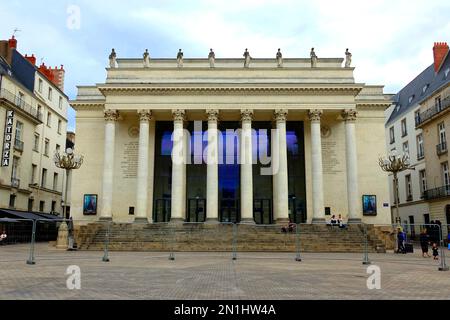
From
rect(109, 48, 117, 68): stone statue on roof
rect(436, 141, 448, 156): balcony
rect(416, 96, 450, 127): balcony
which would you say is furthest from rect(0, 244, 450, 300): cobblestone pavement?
rect(416, 96, 450, 127): balcony

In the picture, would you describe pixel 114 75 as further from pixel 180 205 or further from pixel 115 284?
pixel 115 284

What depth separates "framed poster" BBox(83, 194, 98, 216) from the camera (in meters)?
35.4

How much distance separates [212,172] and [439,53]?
2856cm

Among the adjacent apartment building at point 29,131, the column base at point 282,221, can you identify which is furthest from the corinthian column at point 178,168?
the adjacent apartment building at point 29,131

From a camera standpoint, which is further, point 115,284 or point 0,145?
point 0,145

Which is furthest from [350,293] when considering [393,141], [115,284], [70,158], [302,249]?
[393,141]

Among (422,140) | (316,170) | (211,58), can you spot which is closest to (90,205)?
(211,58)

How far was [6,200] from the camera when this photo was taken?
118 feet

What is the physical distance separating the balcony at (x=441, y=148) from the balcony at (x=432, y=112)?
285 centimetres

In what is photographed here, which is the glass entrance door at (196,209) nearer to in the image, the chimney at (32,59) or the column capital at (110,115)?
the column capital at (110,115)

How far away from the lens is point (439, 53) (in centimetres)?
4300

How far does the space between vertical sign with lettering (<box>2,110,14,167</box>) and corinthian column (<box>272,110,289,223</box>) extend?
894 inches

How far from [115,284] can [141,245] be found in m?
16.8

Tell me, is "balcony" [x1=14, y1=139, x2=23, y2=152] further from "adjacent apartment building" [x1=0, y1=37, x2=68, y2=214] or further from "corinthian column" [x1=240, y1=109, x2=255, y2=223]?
"corinthian column" [x1=240, y1=109, x2=255, y2=223]
